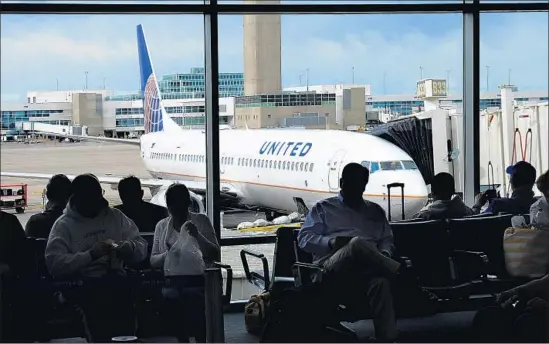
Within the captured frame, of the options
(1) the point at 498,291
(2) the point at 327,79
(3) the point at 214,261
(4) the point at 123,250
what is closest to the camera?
(4) the point at 123,250

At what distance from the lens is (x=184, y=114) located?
9.66 meters

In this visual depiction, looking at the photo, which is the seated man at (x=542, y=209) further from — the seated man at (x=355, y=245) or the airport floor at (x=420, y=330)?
the seated man at (x=355, y=245)

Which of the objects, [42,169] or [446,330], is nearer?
[446,330]

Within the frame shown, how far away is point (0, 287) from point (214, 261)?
1.12 meters

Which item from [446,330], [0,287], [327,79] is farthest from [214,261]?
[327,79]

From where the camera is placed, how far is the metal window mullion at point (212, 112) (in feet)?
18.0

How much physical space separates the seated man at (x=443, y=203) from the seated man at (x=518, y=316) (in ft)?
2.21

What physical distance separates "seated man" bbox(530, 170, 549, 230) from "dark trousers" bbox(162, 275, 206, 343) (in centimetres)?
186

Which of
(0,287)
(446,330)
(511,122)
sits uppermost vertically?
(511,122)

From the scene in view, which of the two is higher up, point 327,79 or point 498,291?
point 327,79

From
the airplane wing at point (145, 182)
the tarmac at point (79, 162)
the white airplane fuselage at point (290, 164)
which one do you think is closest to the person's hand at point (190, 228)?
the white airplane fuselage at point (290, 164)

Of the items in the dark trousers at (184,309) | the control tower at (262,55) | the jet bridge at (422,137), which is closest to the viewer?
the dark trousers at (184,309)

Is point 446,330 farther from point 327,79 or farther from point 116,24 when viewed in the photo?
point 327,79

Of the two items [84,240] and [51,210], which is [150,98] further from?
[84,240]
